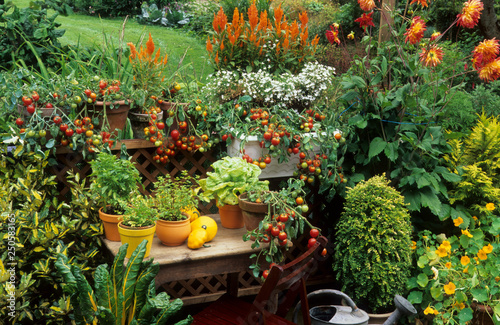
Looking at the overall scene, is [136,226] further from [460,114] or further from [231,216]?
[460,114]

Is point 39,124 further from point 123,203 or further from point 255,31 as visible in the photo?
point 255,31

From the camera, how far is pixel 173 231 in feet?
7.61

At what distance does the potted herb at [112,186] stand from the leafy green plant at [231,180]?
402 millimetres

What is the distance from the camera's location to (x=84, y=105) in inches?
106

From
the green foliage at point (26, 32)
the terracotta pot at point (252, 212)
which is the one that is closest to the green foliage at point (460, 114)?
the terracotta pot at point (252, 212)

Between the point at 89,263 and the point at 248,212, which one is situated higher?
the point at 248,212

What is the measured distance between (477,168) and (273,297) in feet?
6.19

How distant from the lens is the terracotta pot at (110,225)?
2.40 m

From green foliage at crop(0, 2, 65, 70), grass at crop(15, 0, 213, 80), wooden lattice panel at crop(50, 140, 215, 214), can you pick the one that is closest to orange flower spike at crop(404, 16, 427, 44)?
wooden lattice panel at crop(50, 140, 215, 214)

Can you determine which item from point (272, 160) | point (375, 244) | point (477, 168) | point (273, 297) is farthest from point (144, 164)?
point (477, 168)

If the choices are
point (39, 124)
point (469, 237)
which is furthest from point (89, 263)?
point (469, 237)

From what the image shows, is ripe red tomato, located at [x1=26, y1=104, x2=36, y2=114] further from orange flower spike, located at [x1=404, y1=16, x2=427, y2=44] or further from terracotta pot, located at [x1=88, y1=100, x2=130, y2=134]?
orange flower spike, located at [x1=404, y1=16, x2=427, y2=44]

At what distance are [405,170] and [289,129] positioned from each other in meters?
0.89

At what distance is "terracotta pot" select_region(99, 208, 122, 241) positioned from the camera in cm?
240
